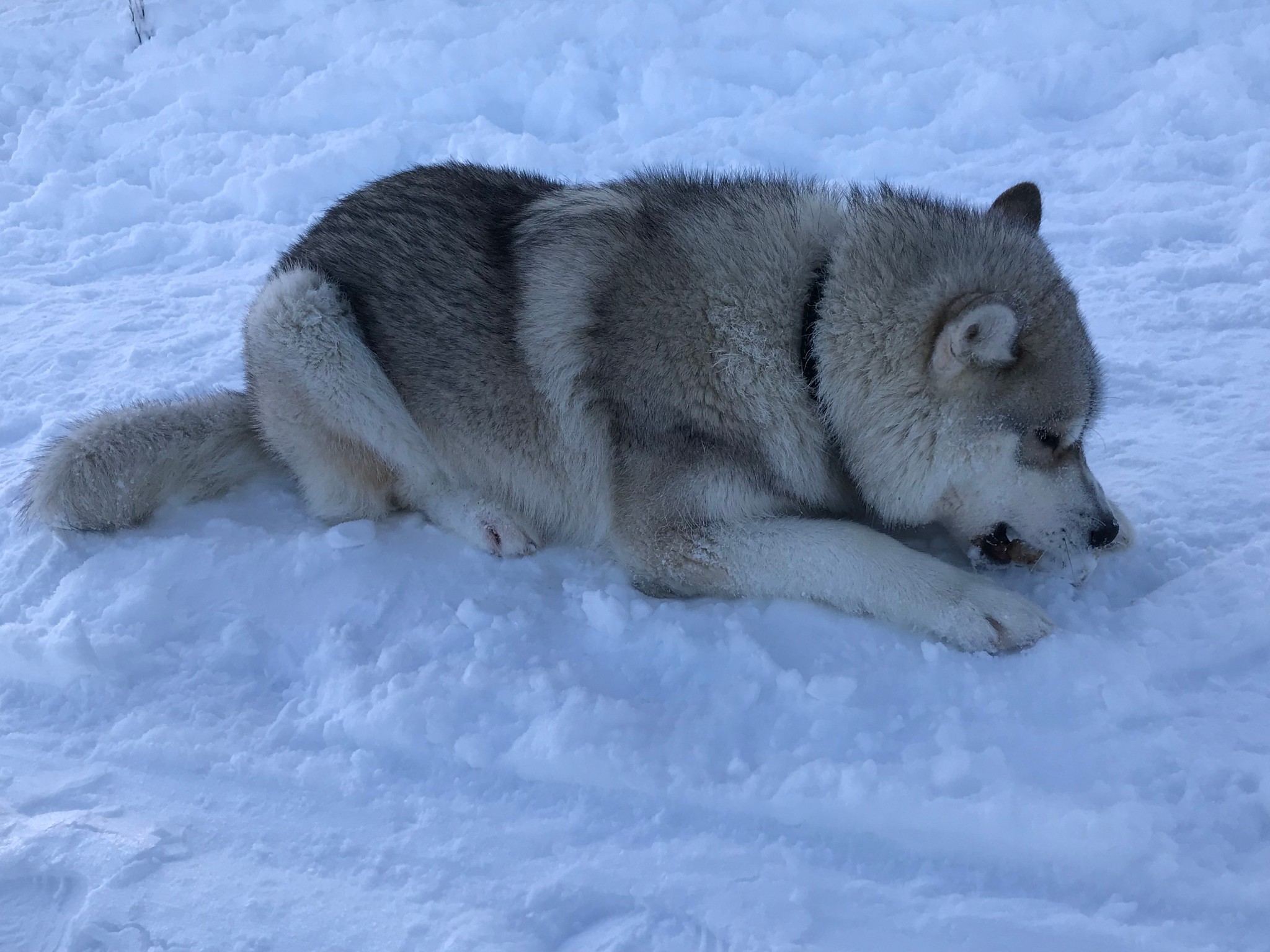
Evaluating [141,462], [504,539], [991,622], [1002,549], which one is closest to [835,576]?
[991,622]

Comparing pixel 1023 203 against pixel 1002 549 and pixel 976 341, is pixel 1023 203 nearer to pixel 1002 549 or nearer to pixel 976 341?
pixel 976 341

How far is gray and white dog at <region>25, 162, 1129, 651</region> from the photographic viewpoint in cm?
273

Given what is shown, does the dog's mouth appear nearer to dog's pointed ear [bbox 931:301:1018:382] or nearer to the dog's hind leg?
dog's pointed ear [bbox 931:301:1018:382]

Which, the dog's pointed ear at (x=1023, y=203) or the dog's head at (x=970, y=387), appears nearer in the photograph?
the dog's head at (x=970, y=387)

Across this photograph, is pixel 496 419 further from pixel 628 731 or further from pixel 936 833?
pixel 936 833

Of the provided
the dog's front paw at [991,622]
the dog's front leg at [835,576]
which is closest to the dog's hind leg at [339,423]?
the dog's front leg at [835,576]

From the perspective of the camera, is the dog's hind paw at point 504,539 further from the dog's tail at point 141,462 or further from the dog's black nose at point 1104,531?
the dog's black nose at point 1104,531

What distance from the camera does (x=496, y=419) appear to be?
327 cm

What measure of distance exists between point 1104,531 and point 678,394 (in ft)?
4.29

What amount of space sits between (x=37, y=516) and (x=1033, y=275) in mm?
3306

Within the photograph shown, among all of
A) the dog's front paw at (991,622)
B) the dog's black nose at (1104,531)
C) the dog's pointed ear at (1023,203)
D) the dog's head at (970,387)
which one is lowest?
the dog's front paw at (991,622)

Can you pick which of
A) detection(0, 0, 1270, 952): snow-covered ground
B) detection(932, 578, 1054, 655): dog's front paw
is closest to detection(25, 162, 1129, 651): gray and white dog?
detection(932, 578, 1054, 655): dog's front paw

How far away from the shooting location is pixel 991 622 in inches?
102

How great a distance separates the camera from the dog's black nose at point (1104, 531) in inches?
107
